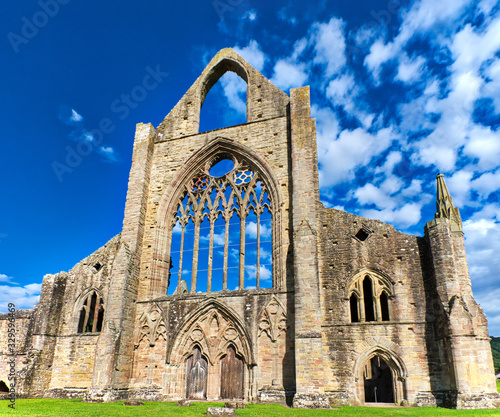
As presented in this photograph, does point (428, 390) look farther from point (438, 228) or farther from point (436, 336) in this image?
point (438, 228)

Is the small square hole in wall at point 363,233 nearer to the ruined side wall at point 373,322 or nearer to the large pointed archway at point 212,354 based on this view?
the ruined side wall at point 373,322

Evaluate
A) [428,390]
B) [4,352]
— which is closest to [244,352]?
[428,390]

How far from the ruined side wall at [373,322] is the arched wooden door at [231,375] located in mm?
2990

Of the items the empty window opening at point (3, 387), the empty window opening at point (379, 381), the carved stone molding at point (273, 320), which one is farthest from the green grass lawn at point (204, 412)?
the empty window opening at point (3, 387)

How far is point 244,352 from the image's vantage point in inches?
516

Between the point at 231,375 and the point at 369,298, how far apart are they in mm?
5509

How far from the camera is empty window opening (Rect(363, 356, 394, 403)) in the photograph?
57.4 feet

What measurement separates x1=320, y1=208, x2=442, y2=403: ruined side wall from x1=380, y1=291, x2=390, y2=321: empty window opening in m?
0.25

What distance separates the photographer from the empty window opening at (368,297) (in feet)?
43.3

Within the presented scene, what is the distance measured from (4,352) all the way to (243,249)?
42.2 feet

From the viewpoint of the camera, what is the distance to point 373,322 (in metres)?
12.5

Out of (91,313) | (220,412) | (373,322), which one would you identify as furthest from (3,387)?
(373,322)

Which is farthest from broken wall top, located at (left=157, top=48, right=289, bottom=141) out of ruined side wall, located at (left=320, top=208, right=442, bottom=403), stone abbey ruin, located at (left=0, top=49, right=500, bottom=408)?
ruined side wall, located at (left=320, top=208, right=442, bottom=403)

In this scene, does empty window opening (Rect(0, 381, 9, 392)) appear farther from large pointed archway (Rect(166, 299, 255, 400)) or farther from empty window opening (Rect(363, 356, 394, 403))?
empty window opening (Rect(363, 356, 394, 403))
